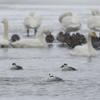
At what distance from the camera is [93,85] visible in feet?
40.2

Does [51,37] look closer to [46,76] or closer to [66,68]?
[66,68]

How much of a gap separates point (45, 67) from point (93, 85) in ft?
10.1

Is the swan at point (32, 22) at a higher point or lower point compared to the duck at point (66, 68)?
higher

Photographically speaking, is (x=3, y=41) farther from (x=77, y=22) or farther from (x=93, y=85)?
(x=93, y=85)

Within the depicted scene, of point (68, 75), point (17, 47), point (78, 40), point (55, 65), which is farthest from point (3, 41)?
point (68, 75)

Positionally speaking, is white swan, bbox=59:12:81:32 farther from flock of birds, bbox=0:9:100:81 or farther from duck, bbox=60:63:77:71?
duck, bbox=60:63:77:71

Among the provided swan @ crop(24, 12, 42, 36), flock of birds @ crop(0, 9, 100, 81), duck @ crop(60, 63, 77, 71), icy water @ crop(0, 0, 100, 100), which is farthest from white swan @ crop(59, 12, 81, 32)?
duck @ crop(60, 63, 77, 71)

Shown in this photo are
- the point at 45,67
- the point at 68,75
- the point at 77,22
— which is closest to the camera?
the point at 68,75

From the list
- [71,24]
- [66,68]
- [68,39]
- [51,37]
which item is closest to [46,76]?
[66,68]

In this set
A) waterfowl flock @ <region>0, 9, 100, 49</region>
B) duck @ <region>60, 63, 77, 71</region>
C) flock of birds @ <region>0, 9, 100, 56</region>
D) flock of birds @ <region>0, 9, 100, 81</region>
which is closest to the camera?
duck @ <region>60, 63, 77, 71</region>

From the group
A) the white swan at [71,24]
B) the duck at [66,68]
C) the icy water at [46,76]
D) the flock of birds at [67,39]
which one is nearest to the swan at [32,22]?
the flock of birds at [67,39]

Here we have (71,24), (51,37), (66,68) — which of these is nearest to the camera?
(66,68)

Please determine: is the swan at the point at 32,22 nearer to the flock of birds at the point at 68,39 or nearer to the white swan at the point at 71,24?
the flock of birds at the point at 68,39

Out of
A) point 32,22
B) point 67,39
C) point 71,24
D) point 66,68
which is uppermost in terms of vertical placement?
point 32,22
